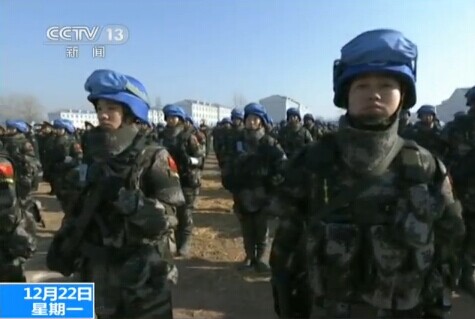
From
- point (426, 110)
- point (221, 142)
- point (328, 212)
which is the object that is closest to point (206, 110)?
point (221, 142)

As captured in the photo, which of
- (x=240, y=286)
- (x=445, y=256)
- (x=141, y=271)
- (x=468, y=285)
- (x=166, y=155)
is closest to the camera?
(x=445, y=256)

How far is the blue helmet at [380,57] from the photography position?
1380mm

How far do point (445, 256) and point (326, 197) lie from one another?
525 mm

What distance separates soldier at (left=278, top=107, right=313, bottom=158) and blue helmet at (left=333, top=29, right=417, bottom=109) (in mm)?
6375

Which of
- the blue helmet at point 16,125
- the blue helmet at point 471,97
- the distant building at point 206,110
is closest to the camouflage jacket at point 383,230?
the blue helmet at point 471,97

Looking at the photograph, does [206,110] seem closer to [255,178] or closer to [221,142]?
[221,142]

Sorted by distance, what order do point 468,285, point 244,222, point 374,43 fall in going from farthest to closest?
point 244,222, point 468,285, point 374,43

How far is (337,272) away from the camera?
1.45 meters

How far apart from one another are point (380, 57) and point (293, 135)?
6.63 meters

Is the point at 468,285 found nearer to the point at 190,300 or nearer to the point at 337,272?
the point at 190,300

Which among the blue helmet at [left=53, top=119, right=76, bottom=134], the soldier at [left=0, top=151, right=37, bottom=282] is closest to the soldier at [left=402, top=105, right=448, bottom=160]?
Result: the soldier at [left=0, top=151, right=37, bottom=282]

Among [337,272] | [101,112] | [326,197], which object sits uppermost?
[101,112]

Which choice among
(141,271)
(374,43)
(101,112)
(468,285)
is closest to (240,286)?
(468,285)

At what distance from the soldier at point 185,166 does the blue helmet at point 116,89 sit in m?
3.20
